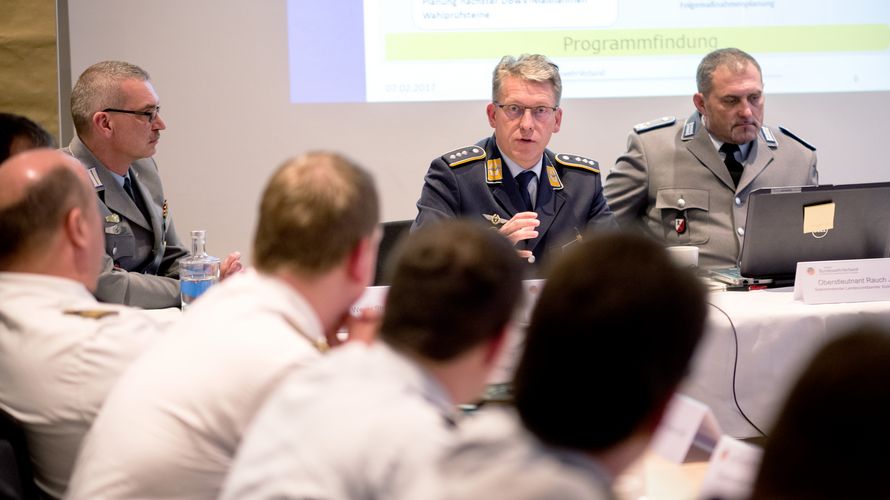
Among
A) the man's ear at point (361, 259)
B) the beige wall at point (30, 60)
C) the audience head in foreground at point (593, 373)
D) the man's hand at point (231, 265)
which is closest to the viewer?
the audience head in foreground at point (593, 373)

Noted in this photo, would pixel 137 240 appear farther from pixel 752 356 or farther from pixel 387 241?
pixel 752 356

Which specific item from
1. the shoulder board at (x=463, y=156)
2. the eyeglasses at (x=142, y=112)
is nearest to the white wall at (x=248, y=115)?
the eyeglasses at (x=142, y=112)

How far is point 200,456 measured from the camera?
1.48 meters

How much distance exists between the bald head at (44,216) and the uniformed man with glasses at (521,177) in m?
1.53

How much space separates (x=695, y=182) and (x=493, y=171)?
2.89 ft

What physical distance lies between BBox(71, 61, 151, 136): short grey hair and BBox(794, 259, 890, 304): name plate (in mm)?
2404

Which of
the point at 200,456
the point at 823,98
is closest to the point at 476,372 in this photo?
the point at 200,456

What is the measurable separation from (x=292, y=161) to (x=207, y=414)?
44cm

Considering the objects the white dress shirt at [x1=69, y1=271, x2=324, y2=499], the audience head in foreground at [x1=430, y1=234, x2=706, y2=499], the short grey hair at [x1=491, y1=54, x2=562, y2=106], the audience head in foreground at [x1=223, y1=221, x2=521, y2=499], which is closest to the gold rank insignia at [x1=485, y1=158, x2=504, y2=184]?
the short grey hair at [x1=491, y1=54, x2=562, y2=106]

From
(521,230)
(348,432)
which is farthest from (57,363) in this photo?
(521,230)

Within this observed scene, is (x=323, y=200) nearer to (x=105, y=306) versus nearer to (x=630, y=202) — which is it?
(x=105, y=306)

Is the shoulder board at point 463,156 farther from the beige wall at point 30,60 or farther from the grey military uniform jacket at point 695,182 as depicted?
the beige wall at point 30,60

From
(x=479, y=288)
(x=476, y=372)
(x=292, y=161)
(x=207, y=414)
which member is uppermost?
(x=292, y=161)

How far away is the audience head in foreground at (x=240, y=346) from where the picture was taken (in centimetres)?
146
